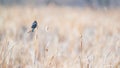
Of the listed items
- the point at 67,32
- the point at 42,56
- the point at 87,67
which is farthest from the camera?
the point at 67,32

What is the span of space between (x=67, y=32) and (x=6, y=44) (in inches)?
62.9

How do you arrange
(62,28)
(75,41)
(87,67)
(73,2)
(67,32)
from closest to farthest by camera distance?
(87,67) < (75,41) < (67,32) < (62,28) < (73,2)

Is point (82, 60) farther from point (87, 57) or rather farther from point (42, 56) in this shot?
point (42, 56)

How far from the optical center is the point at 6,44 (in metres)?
1.47

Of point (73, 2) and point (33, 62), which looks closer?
point (33, 62)

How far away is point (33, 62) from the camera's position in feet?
4.84

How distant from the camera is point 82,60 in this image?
150cm

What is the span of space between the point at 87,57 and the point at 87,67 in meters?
0.08

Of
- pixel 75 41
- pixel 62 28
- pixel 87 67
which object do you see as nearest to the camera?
pixel 87 67

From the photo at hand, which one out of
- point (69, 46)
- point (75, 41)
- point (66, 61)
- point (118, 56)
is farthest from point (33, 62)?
point (75, 41)

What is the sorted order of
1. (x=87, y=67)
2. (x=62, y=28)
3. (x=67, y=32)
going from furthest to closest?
(x=62, y=28), (x=67, y=32), (x=87, y=67)

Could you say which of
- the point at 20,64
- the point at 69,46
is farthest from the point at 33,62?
the point at 69,46

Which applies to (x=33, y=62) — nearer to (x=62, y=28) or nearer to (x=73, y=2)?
(x=62, y=28)

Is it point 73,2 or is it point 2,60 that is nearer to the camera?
point 2,60
